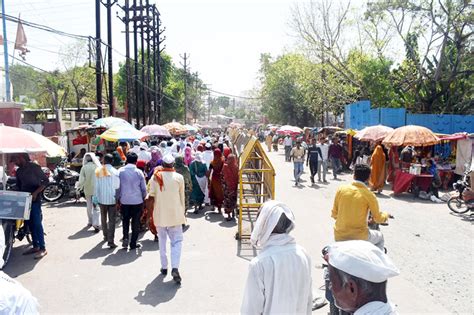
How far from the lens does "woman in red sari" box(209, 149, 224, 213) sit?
10375 mm

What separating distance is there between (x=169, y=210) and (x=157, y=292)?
43.4 inches

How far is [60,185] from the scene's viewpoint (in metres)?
12.5

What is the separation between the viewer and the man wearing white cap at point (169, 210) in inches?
229

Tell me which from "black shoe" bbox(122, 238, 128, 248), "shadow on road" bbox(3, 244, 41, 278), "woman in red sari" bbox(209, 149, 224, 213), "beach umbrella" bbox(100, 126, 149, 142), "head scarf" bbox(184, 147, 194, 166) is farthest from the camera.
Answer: "beach umbrella" bbox(100, 126, 149, 142)

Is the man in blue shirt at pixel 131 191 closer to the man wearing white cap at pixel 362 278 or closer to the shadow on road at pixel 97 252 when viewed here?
the shadow on road at pixel 97 252

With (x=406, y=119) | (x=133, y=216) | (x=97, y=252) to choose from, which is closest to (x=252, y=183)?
(x=133, y=216)

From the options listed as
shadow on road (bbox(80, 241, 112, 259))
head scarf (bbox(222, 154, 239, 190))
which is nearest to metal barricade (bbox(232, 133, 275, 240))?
head scarf (bbox(222, 154, 239, 190))

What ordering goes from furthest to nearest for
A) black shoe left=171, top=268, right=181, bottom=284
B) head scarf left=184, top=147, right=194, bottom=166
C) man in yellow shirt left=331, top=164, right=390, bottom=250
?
head scarf left=184, top=147, right=194, bottom=166 < black shoe left=171, top=268, right=181, bottom=284 < man in yellow shirt left=331, top=164, right=390, bottom=250

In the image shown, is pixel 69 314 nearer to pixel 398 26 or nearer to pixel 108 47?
pixel 108 47

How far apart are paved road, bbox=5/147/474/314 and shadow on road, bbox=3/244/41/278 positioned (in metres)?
0.02

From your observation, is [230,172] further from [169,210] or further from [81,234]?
[169,210]

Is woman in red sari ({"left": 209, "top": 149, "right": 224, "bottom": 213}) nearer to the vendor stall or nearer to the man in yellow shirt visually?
the man in yellow shirt

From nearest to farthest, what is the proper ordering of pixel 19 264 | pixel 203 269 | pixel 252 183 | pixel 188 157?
1. pixel 203 269
2. pixel 19 264
3. pixel 252 183
4. pixel 188 157

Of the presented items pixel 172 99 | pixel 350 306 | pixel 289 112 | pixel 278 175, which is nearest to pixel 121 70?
pixel 172 99
